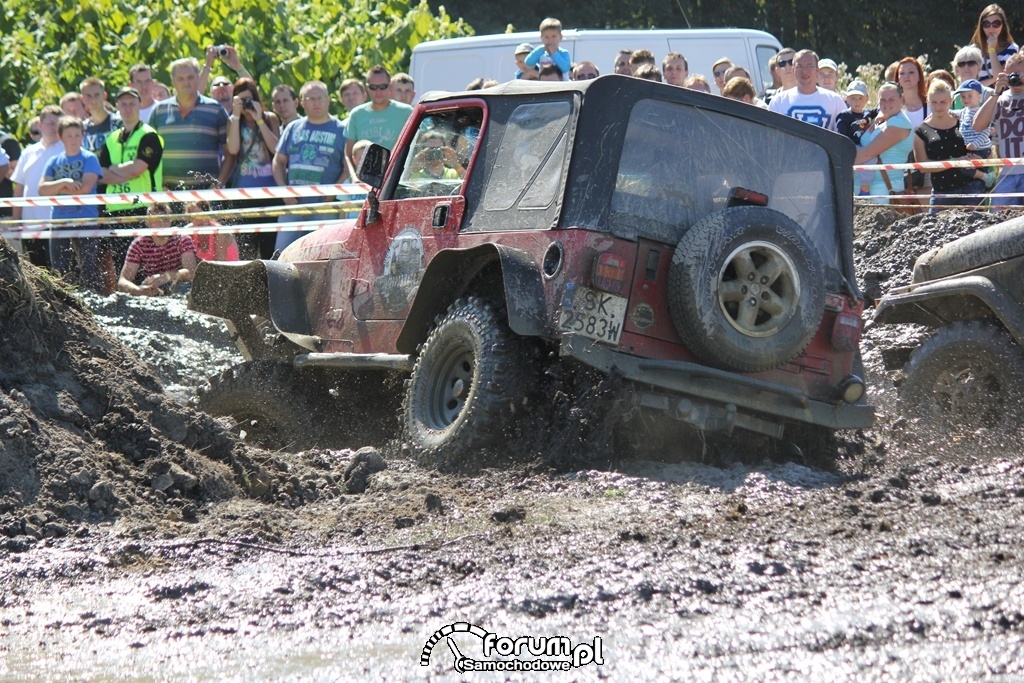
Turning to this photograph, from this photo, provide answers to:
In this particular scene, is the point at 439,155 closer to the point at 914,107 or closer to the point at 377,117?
the point at 377,117

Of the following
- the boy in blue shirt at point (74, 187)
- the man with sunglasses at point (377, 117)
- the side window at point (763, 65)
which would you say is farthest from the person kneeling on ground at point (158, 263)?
the side window at point (763, 65)

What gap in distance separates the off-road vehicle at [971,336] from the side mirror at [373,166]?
10.0 ft

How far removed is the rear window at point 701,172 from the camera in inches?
258

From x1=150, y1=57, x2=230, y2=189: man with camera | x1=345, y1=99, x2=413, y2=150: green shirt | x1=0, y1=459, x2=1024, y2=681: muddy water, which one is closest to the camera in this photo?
x1=0, y1=459, x2=1024, y2=681: muddy water

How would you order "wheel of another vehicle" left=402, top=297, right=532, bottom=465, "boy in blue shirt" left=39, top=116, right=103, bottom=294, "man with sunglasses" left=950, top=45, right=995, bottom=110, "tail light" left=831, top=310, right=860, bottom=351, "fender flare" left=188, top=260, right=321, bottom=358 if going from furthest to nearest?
"boy in blue shirt" left=39, top=116, right=103, bottom=294 < "man with sunglasses" left=950, top=45, right=995, bottom=110 < "fender flare" left=188, top=260, right=321, bottom=358 < "tail light" left=831, top=310, right=860, bottom=351 < "wheel of another vehicle" left=402, top=297, right=532, bottom=465

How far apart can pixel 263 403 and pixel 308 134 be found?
172 inches

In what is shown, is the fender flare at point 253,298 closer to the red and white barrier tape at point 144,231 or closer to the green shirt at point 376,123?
the red and white barrier tape at point 144,231

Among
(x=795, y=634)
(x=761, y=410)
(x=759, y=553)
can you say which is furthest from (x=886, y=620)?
(x=761, y=410)

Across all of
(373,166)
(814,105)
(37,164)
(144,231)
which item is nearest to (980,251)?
(373,166)

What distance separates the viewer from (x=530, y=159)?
6.92 metres

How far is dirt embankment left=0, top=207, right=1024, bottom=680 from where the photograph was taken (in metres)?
4.00

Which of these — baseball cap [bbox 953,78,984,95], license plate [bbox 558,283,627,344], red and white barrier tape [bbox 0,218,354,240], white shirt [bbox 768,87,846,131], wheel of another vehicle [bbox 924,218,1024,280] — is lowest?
red and white barrier tape [bbox 0,218,354,240]

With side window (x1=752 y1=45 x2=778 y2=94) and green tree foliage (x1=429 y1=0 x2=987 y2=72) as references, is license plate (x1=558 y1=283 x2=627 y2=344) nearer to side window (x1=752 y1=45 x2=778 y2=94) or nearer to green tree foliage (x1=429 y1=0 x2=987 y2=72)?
side window (x1=752 y1=45 x2=778 y2=94)

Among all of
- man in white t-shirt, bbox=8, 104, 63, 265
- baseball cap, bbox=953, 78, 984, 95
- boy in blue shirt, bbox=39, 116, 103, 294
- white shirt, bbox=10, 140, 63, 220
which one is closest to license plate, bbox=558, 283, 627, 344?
baseball cap, bbox=953, 78, 984, 95
